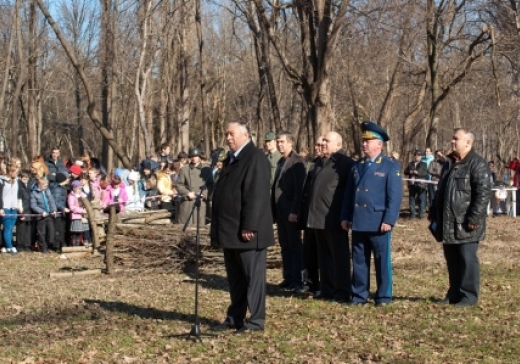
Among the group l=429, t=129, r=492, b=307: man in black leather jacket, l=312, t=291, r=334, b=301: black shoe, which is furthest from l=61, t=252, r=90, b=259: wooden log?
l=429, t=129, r=492, b=307: man in black leather jacket

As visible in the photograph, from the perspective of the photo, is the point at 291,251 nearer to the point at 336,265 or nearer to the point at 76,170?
the point at 336,265

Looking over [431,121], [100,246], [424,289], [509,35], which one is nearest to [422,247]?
[424,289]

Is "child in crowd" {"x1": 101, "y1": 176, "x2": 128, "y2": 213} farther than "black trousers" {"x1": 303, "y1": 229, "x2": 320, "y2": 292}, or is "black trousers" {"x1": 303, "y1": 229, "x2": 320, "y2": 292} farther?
"child in crowd" {"x1": 101, "y1": 176, "x2": 128, "y2": 213}

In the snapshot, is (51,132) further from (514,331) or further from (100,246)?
(514,331)

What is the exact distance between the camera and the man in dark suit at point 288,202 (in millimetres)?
11734

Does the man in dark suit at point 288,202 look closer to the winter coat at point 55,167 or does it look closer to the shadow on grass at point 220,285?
the shadow on grass at point 220,285

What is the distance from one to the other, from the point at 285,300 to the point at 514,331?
3.03m

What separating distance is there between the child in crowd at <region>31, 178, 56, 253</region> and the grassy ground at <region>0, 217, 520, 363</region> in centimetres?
408

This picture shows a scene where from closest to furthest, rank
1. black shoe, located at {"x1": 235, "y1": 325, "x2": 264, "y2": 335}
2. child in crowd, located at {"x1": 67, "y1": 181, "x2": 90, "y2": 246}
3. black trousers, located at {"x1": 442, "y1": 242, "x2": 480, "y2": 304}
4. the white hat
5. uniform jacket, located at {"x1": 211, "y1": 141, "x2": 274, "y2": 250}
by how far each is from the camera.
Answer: uniform jacket, located at {"x1": 211, "y1": 141, "x2": 274, "y2": 250} → black shoe, located at {"x1": 235, "y1": 325, "x2": 264, "y2": 335} → black trousers, located at {"x1": 442, "y1": 242, "x2": 480, "y2": 304} → child in crowd, located at {"x1": 67, "y1": 181, "x2": 90, "y2": 246} → the white hat

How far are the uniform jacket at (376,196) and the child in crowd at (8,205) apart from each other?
9.43 metres

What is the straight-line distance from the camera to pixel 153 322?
31.9ft

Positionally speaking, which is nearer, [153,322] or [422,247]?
[153,322]

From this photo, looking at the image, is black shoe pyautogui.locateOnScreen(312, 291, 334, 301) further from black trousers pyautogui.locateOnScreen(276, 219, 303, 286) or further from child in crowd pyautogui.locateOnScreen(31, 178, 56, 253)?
child in crowd pyautogui.locateOnScreen(31, 178, 56, 253)

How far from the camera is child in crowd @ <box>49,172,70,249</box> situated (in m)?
18.1
